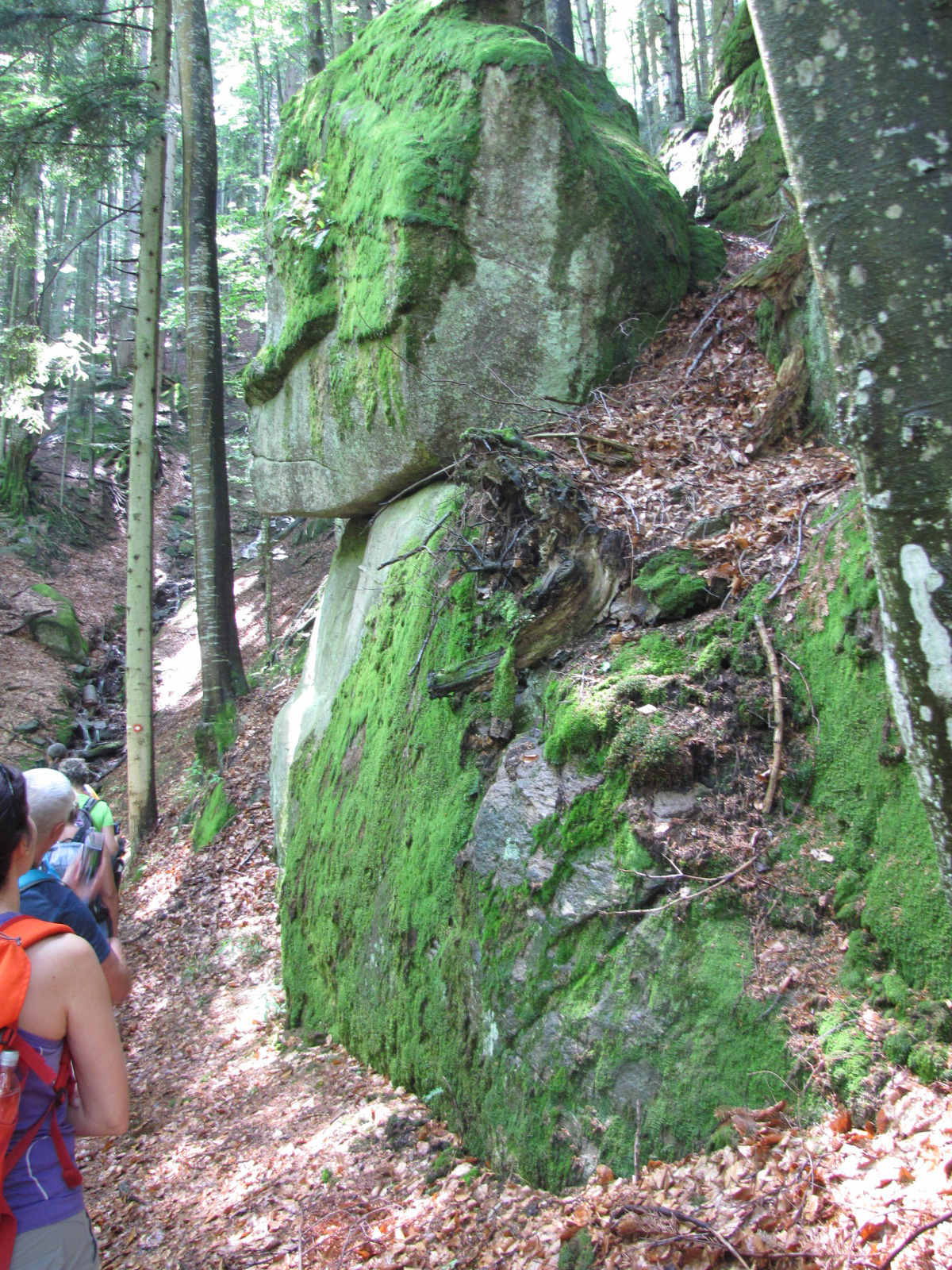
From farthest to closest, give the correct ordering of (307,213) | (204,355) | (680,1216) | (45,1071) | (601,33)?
1. (601,33)
2. (204,355)
3. (307,213)
4. (680,1216)
5. (45,1071)

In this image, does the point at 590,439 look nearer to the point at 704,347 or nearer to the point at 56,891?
the point at 704,347

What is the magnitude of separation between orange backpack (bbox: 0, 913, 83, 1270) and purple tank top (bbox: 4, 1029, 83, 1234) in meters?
0.02

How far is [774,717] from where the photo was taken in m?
3.57

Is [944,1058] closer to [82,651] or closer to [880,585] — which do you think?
[880,585]

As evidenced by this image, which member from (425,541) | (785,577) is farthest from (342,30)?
(785,577)

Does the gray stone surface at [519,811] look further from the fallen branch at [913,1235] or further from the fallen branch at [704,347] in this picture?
the fallen branch at [704,347]

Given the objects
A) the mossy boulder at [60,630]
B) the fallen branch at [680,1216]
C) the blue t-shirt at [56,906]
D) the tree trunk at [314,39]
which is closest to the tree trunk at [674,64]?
the tree trunk at [314,39]

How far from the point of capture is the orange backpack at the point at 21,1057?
1.99 m

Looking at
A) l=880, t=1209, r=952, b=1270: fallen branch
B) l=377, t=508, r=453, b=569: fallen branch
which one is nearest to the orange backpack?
A: l=880, t=1209, r=952, b=1270: fallen branch

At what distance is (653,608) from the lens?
4.30m

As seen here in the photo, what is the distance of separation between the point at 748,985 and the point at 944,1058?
0.69 meters

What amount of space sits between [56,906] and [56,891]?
0.19 feet

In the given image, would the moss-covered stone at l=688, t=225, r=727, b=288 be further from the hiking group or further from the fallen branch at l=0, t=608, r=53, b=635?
the fallen branch at l=0, t=608, r=53, b=635

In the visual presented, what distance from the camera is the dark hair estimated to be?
7.21 ft
